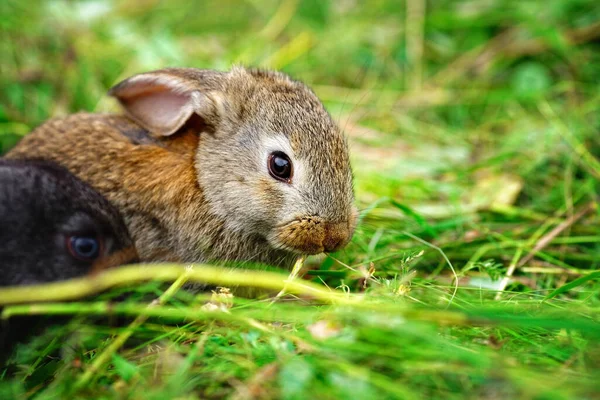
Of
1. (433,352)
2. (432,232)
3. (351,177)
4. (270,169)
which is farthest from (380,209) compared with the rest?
(433,352)

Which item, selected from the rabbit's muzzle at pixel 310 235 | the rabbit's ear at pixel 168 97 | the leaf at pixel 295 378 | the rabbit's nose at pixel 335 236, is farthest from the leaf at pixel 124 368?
the rabbit's ear at pixel 168 97

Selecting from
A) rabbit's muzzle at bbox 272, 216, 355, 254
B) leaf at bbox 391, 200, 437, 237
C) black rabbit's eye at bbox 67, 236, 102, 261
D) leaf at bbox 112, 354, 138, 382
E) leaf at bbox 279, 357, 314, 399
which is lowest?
leaf at bbox 112, 354, 138, 382

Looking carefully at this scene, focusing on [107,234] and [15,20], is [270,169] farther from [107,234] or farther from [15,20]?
[15,20]

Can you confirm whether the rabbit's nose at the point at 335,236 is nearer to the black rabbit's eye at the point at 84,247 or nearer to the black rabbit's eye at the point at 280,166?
the black rabbit's eye at the point at 280,166

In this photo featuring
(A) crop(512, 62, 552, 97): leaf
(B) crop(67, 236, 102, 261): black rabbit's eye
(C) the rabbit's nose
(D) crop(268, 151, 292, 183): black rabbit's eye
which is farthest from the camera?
(A) crop(512, 62, 552, 97): leaf

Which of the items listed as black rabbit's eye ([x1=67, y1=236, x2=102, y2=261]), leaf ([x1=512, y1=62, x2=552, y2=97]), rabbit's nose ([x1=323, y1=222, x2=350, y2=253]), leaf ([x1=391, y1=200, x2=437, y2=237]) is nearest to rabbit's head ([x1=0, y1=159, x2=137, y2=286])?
black rabbit's eye ([x1=67, y1=236, x2=102, y2=261])

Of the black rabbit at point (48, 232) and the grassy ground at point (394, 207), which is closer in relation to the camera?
the grassy ground at point (394, 207)

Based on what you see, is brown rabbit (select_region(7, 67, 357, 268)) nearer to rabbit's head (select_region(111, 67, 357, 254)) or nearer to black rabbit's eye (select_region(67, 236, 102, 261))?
rabbit's head (select_region(111, 67, 357, 254))

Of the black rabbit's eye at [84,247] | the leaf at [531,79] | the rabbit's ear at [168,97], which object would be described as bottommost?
the black rabbit's eye at [84,247]

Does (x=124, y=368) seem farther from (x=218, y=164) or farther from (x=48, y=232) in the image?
(x=218, y=164)
